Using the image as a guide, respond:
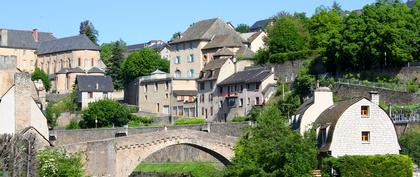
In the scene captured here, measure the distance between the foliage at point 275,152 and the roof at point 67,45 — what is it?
313ft

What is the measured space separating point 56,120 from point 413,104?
160 ft

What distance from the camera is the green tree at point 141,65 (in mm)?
129125

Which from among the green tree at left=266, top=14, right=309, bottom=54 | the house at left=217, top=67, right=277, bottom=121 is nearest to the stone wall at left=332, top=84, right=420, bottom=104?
the house at left=217, top=67, right=277, bottom=121

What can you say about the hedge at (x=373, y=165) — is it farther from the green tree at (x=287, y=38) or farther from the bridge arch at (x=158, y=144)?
the green tree at (x=287, y=38)

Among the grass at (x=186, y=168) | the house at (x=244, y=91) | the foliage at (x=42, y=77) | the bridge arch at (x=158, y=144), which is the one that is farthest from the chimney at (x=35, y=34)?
the bridge arch at (x=158, y=144)

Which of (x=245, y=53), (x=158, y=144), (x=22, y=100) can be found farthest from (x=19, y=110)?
(x=245, y=53)

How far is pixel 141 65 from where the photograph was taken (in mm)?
129875

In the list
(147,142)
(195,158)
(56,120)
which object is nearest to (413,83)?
(195,158)

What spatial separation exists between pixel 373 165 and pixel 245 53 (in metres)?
56.2

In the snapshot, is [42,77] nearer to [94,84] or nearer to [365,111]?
[94,84]

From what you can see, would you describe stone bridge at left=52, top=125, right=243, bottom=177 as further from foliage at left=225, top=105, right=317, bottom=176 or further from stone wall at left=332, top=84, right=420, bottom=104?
stone wall at left=332, top=84, right=420, bottom=104

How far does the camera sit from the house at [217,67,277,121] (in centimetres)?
9981

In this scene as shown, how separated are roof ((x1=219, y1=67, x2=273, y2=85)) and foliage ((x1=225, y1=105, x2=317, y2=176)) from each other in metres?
39.1

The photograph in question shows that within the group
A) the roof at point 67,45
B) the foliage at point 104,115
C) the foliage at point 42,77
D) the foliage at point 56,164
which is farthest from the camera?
the roof at point 67,45
